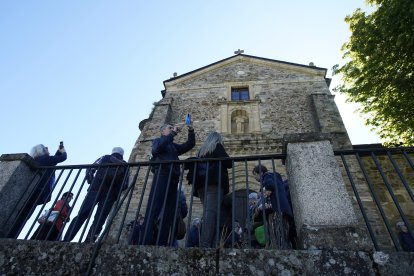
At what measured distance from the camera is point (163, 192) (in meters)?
3.81

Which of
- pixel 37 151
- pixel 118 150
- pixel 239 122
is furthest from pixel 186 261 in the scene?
pixel 239 122

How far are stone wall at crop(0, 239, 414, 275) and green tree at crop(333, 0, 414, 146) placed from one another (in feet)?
22.6

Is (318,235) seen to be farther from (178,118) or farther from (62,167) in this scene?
(178,118)

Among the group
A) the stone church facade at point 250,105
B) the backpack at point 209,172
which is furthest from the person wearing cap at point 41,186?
the stone church facade at point 250,105

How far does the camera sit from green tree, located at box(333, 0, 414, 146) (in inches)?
296

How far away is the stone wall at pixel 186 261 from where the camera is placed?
2197 millimetres

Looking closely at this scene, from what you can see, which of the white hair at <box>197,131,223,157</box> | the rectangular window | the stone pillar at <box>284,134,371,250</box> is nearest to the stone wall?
the stone pillar at <box>284,134,371,250</box>

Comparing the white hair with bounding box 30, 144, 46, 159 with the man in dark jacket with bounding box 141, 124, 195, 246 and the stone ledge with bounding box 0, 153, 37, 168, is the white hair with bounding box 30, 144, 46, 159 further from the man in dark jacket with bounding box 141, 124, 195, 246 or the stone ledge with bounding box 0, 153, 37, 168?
the man in dark jacket with bounding box 141, 124, 195, 246

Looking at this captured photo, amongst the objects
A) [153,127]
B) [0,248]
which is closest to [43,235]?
[0,248]

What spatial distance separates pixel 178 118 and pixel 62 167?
8.79 metres

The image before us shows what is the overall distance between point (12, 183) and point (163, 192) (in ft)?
5.97

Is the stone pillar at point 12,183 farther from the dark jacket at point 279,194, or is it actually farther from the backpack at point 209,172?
the dark jacket at point 279,194

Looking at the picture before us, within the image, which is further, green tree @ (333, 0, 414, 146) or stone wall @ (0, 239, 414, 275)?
green tree @ (333, 0, 414, 146)

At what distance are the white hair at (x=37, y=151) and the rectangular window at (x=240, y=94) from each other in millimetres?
9675
